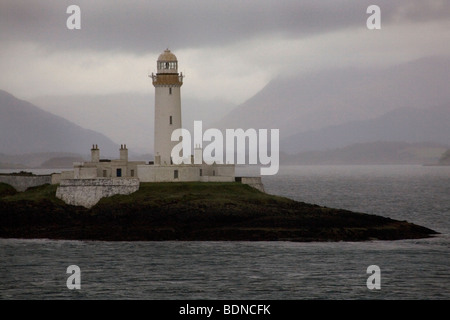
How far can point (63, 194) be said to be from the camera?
81.0 metres

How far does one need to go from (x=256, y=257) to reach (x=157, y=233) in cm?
1070

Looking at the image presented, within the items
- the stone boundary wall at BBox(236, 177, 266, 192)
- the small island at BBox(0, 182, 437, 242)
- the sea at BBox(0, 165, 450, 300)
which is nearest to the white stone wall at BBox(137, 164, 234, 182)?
the stone boundary wall at BBox(236, 177, 266, 192)

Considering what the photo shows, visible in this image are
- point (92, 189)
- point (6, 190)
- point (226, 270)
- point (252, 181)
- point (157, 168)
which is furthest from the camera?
point (6, 190)

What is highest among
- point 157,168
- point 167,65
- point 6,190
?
point 167,65

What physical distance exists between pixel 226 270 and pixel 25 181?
3186cm

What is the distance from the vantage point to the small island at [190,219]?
7256cm

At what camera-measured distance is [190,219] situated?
74750 millimetres

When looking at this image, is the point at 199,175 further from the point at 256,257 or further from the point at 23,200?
the point at 256,257

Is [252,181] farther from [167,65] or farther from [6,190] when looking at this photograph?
[6,190]

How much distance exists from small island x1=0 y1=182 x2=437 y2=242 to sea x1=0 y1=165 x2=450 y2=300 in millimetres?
1571

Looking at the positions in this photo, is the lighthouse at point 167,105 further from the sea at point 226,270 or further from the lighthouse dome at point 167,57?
the sea at point 226,270

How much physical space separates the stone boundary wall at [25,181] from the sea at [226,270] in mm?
14897

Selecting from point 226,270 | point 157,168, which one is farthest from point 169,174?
point 226,270

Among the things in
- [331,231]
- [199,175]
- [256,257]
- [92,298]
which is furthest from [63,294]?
[199,175]
